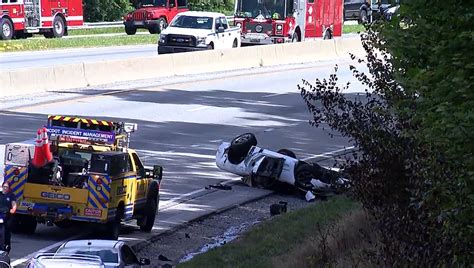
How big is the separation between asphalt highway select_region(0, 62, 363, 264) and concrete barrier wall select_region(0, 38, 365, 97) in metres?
0.58

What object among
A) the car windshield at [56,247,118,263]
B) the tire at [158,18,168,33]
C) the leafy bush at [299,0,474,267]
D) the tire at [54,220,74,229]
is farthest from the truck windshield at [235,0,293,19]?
the leafy bush at [299,0,474,267]

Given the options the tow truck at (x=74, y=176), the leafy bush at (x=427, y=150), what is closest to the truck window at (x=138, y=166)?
the tow truck at (x=74, y=176)

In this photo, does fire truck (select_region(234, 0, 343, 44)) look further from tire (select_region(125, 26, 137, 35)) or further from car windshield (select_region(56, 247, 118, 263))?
car windshield (select_region(56, 247, 118, 263))

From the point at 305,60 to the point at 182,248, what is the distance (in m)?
32.2

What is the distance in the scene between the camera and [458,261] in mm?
8188

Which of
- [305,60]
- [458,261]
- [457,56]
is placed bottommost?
[305,60]

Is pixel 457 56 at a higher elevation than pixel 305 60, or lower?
higher

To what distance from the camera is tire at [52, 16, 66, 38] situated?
192 feet

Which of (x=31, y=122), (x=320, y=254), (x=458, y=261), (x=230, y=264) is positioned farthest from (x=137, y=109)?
(x=458, y=261)

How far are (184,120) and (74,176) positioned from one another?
43.5 feet

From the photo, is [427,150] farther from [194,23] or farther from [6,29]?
[6,29]

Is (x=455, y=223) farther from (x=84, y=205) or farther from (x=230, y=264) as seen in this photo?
(x=84, y=205)

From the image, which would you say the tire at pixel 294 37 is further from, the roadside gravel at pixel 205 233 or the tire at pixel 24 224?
the tire at pixel 24 224

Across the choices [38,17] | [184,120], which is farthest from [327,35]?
[184,120]
